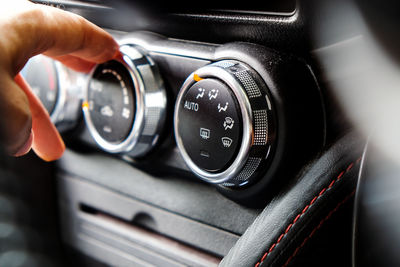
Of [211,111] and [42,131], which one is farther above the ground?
[211,111]

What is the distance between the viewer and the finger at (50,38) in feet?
1.62

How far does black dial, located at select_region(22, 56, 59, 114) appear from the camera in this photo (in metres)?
0.80

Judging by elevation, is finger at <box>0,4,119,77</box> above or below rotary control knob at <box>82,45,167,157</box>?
above

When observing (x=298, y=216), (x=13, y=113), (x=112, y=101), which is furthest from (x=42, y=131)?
(x=298, y=216)

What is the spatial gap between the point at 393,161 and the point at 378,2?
0.17 meters

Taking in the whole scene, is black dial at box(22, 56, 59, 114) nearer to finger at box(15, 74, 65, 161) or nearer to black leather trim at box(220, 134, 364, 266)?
finger at box(15, 74, 65, 161)

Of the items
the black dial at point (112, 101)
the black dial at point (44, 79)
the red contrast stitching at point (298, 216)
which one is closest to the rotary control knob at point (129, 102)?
the black dial at point (112, 101)

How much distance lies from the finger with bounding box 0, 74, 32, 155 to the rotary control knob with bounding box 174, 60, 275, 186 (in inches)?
8.1

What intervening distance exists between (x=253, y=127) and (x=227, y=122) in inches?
1.3

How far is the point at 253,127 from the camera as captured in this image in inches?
20.8

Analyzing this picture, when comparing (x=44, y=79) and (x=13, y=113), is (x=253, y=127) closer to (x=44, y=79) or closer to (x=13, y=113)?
(x=13, y=113)

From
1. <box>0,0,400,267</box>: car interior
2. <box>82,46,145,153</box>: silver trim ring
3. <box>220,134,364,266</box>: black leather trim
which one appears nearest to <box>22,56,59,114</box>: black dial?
<box>0,0,400,267</box>: car interior

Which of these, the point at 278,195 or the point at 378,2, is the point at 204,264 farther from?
the point at 378,2

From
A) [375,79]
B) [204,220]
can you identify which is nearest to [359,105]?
[375,79]
